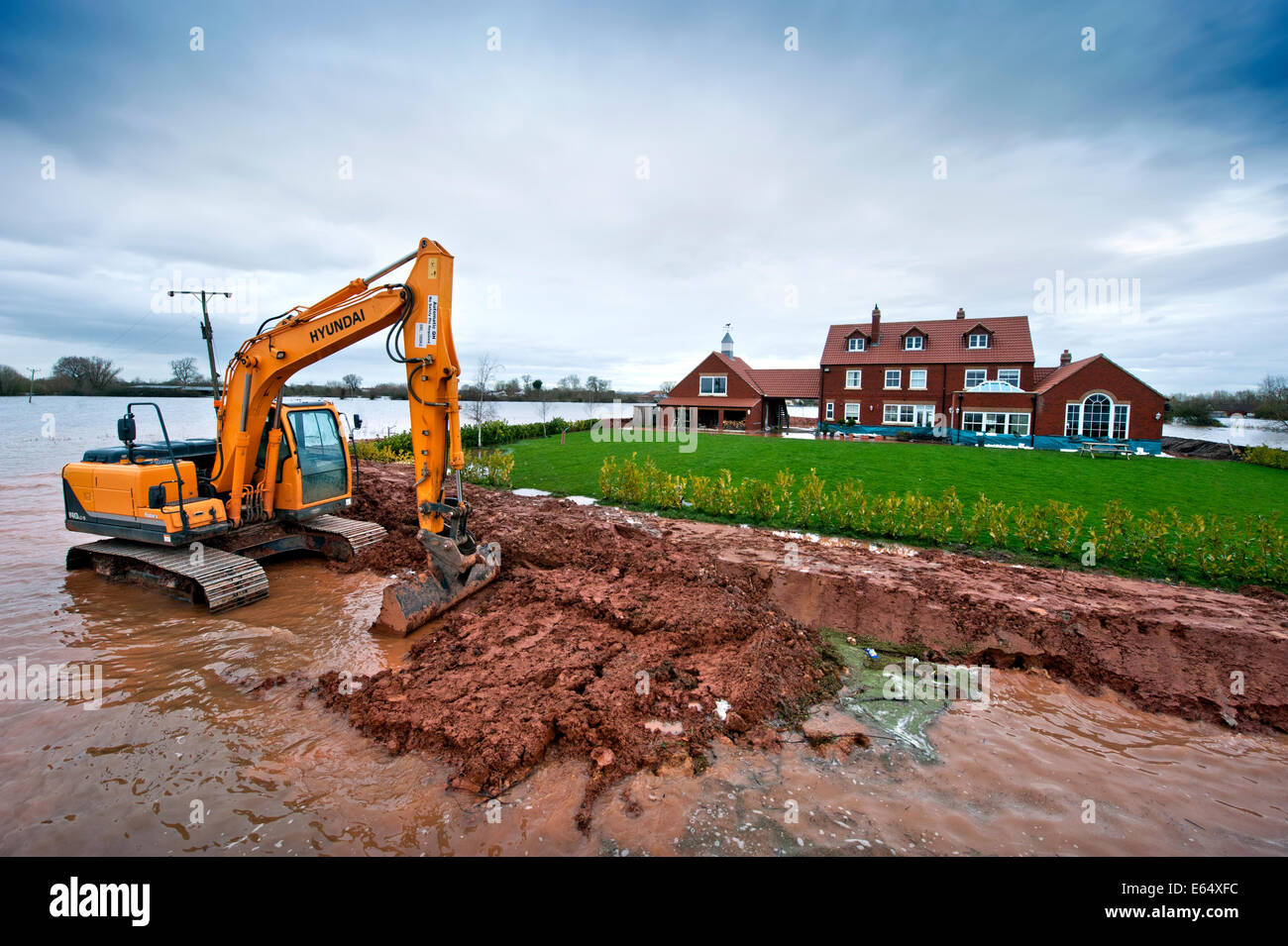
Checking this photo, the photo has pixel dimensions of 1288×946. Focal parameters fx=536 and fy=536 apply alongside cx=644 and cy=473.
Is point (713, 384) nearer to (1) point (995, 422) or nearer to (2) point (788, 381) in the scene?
(2) point (788, 381)

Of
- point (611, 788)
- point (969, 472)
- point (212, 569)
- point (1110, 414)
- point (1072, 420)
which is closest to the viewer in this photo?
point (611, 788)

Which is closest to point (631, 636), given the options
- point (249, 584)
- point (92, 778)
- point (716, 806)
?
point (716, 806)

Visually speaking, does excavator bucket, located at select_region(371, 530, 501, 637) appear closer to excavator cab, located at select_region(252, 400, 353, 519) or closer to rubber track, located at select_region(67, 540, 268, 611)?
rubber track, located at select_region(67, 540, 268, 611)

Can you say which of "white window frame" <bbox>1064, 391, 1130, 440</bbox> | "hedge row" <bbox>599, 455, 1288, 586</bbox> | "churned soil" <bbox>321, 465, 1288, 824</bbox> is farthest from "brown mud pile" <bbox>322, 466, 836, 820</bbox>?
"white window frame" <bbox>1064, 391, 1130, 440</bbox>

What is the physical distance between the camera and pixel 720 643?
629 centimetres

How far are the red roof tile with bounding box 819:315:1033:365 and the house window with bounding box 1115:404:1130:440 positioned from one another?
5.18 meters

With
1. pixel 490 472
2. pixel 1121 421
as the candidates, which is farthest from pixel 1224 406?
pixel 490 472

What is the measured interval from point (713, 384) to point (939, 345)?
50.0ft

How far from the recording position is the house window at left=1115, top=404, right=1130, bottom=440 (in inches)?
1176

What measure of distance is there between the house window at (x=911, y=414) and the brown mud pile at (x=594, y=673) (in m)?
31.3

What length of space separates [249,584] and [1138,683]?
11.1m

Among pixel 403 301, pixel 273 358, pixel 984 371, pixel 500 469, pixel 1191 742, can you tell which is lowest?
pixel 1191 742

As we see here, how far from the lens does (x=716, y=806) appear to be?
3.83m
